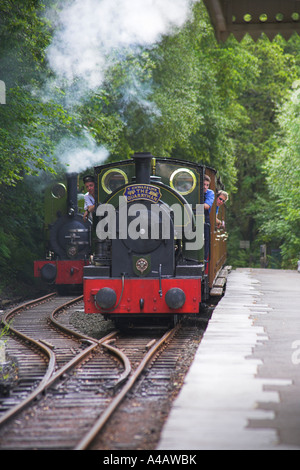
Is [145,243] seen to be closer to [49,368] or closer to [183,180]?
[183,180]

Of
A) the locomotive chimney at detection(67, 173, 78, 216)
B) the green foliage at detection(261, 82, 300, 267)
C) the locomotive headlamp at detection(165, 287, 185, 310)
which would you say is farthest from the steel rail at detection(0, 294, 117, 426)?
the green foliage at detection(261, 82, 300, 267)

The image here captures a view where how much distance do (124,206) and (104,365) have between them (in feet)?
9.34

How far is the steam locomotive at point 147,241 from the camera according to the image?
10672 mm

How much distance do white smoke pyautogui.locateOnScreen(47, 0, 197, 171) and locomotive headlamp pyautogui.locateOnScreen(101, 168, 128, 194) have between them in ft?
22.2

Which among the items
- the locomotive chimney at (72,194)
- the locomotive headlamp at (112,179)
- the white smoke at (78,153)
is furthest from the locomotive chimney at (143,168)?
the white smoke at (78,153)

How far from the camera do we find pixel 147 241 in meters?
10.7

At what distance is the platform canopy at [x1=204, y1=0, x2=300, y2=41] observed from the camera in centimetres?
717

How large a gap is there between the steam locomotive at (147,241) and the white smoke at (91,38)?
7.28m

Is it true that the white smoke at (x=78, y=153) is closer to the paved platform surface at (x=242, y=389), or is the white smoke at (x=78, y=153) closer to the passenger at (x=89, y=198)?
the passenger at (x=89, y=198)

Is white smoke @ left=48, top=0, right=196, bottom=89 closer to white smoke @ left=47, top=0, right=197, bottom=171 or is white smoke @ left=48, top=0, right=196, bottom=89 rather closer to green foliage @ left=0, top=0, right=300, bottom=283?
white smoke @ left=47, top=0, right=197, bottom=171

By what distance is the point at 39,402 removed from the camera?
6898mm

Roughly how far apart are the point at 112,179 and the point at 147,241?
62.7 inches

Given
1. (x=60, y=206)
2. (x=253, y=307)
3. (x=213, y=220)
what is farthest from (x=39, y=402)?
(x=60, y=206)
